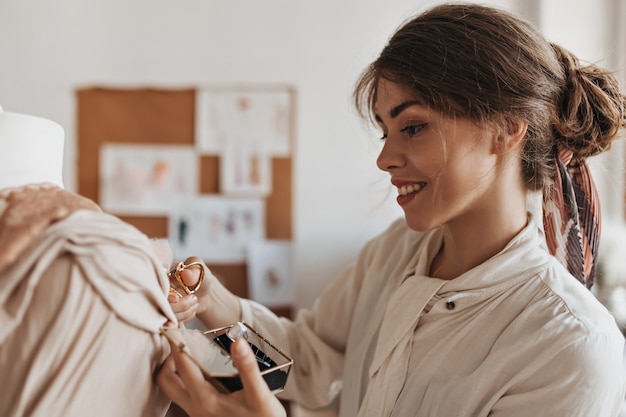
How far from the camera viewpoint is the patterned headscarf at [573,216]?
915 mm

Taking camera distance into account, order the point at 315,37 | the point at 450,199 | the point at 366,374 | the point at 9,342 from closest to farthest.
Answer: the point at 9,342, the point at 450,199, the point at 366,374, the point at 315,37

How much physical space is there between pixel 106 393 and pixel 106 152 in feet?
5.49

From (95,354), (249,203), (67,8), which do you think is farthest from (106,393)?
(67,8)

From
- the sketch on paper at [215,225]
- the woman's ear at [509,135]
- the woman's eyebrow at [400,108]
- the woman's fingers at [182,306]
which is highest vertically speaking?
the woman's eyebrow at [400,108]

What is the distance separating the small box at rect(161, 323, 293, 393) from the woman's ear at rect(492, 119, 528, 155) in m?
0.48

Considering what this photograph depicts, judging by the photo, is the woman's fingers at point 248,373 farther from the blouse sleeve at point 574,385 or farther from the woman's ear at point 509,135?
the woman's ear at point 509,135

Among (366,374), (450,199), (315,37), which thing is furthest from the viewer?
(315,37)

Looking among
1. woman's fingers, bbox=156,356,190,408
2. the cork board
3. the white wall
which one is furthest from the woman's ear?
the cork board

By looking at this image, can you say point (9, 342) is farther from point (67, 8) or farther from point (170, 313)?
point (67, 8)

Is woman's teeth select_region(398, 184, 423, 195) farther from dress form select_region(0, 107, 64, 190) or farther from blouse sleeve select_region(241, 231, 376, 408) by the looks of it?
dress form select_region(0, 107, 64, 190)

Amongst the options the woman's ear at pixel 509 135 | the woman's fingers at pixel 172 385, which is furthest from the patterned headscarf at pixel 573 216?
the woman's fingers at pixel 172 385

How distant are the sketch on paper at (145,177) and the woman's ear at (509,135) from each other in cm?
143

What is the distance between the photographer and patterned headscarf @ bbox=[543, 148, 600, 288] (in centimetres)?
91

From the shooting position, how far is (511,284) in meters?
0.85
